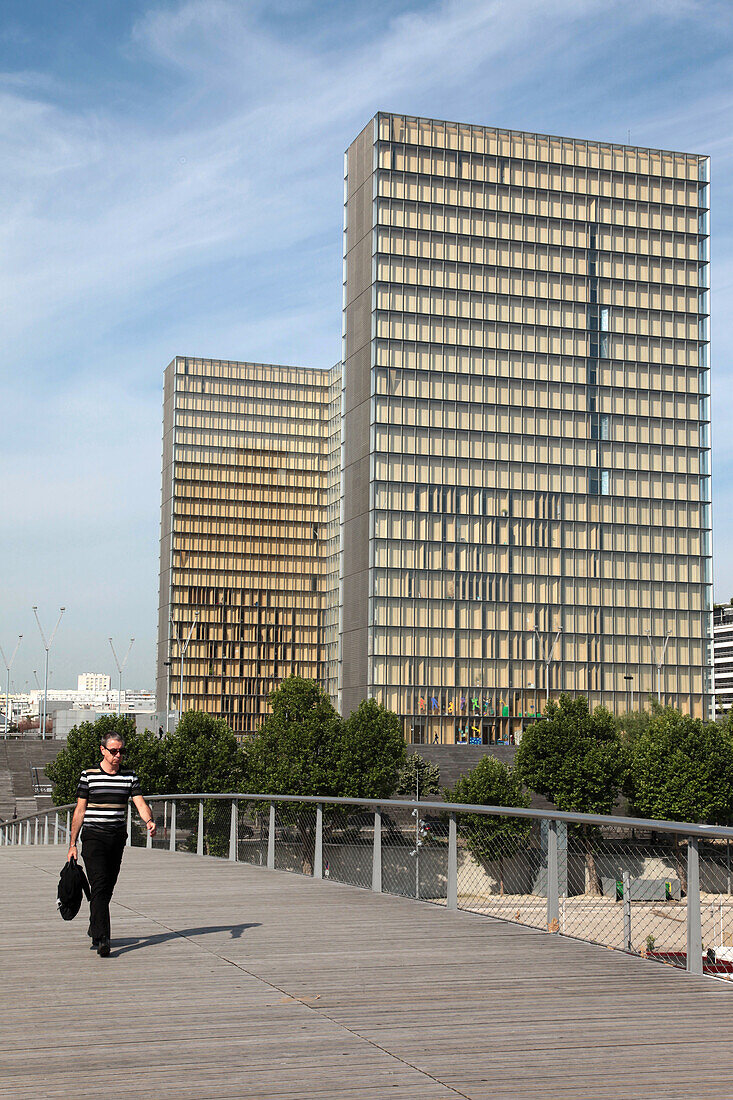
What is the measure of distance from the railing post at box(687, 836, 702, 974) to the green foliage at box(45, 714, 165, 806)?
194ft

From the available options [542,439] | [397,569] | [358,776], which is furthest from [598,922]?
[542,439]

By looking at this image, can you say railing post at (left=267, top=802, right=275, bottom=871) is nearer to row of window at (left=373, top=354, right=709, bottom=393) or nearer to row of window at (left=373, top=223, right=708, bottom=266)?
row of window at (left=373, top=354, right=709, bottom=393)

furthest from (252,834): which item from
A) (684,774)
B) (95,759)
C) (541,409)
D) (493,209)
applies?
(493,209)

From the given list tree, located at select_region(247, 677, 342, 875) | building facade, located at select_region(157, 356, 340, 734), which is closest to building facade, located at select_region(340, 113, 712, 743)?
tree, located at select_region(247, 677, 342, 875)

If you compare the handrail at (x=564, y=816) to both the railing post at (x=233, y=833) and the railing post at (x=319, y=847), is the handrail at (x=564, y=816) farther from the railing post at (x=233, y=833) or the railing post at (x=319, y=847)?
the railing post at (x=233, y=833)

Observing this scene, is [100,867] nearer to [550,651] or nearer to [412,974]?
[412,974]

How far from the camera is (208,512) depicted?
140875mm

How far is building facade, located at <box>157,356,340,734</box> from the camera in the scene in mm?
139250

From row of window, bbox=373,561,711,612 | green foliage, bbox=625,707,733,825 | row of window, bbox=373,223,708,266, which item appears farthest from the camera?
row of window, bbox=373,223,708,266

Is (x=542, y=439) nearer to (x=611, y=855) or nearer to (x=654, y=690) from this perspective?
(x=654, y=690)

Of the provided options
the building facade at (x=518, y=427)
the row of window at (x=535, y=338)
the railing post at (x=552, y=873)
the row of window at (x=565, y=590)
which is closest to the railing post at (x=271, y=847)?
the railing post at (x=552, y=873)

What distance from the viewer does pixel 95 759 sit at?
66.0 m

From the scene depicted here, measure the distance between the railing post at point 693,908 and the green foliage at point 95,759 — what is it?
5905 cm

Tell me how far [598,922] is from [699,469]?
96417mm
